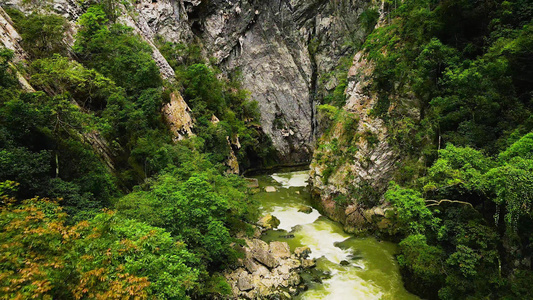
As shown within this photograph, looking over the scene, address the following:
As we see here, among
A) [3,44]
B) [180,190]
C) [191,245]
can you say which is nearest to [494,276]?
[191,245]

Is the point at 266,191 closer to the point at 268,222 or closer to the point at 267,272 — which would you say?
the point at 268,222

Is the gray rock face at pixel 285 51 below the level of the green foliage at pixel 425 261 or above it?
above

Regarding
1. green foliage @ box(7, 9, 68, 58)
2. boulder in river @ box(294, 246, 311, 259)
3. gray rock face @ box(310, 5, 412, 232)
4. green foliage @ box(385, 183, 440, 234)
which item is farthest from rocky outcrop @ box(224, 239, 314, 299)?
green foliage @ box(7, 9, 68, 58)

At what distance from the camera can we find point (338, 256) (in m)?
14.2

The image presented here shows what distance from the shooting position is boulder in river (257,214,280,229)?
1778 cm

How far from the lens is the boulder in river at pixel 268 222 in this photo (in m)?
17.8

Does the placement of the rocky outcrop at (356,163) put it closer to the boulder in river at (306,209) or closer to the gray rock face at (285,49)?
the boulder in river at (306,209)

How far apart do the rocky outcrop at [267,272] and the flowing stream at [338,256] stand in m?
0.76

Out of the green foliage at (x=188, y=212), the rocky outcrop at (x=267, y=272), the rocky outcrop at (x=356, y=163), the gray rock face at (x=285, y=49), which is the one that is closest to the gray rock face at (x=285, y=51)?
the gray rock face at (x=285, y=49)

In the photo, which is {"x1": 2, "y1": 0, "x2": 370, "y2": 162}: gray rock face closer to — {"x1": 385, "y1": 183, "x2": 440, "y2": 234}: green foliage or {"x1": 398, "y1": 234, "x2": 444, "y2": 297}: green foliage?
{"x1": 398, "y1": 234, "x2": 444, "y2": 297}: green foliage

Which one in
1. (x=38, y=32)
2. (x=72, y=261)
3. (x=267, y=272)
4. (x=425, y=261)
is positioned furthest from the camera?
(x=38, y=32)

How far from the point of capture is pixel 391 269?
499 inches

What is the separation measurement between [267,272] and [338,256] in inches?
178

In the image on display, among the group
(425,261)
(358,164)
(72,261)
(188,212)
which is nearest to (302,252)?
(425,261)
